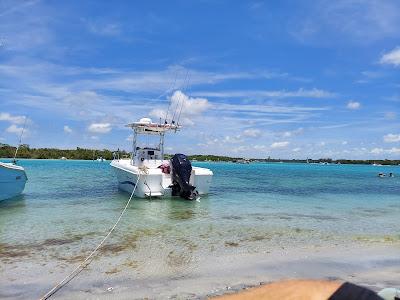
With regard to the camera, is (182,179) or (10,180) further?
(182,179)

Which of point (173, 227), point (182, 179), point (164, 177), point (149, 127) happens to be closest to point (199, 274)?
point (173, 227)

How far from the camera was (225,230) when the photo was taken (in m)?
13.6

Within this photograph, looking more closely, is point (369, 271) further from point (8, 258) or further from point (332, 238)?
point (8, 258)

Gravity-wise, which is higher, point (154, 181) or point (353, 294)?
point (353, 294)

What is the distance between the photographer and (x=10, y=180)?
67.4ft

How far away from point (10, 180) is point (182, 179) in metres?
8.85

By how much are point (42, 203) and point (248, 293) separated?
18.7m

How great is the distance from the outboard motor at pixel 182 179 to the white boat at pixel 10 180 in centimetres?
823

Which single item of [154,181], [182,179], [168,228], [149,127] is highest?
[149,127]

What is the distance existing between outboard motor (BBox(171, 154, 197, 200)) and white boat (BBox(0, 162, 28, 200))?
823 cm

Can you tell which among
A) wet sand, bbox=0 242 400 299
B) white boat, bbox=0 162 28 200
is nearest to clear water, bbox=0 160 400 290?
wet sand, bbox=0 242 400 299

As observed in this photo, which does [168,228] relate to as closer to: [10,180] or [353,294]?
[10,180]

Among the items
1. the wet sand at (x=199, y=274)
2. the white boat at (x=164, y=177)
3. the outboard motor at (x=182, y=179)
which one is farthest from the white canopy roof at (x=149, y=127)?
the wet sand at (x=199, y=274)

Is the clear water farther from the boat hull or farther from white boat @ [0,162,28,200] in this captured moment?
the boat hull
